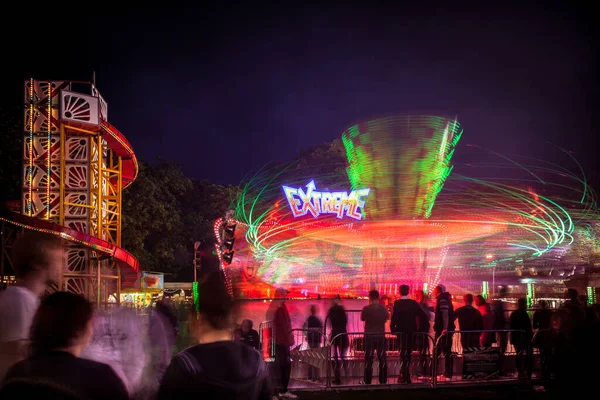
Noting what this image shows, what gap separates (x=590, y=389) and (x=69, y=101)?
24.5m

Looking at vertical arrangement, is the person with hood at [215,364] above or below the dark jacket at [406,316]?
above

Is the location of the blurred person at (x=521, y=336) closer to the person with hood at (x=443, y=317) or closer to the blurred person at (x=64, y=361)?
the person with hood at (x=443, y=317)

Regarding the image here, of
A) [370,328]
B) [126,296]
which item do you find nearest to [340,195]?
[370,328]

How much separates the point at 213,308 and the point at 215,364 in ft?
1.19

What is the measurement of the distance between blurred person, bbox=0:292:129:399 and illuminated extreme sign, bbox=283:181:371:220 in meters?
23.1

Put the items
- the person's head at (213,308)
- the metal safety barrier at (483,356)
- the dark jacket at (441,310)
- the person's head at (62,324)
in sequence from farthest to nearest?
1. the dark jacket at (441,310)
2. the metal safety barrier at (483,356)
3. the person's head at (213,308)
4. the person's head at (62,324)

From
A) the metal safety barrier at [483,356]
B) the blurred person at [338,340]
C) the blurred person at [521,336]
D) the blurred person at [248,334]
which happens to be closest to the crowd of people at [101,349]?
the blurred person at [248,334]

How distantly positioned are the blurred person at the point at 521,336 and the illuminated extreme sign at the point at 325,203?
12.4 m

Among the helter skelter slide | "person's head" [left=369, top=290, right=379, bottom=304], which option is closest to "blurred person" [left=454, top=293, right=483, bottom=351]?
"person's head" [left=369, top=290, right=379, bottom=304]

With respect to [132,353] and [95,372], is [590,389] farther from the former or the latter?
[95,372]

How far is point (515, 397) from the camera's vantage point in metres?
12.0

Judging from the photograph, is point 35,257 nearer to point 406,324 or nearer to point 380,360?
point 406,324

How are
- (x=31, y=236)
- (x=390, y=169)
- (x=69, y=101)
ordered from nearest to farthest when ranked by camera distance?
(x=31, y=236) → (x=390, y=169) → (x=69, y=101)

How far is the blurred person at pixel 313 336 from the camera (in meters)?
13.7
